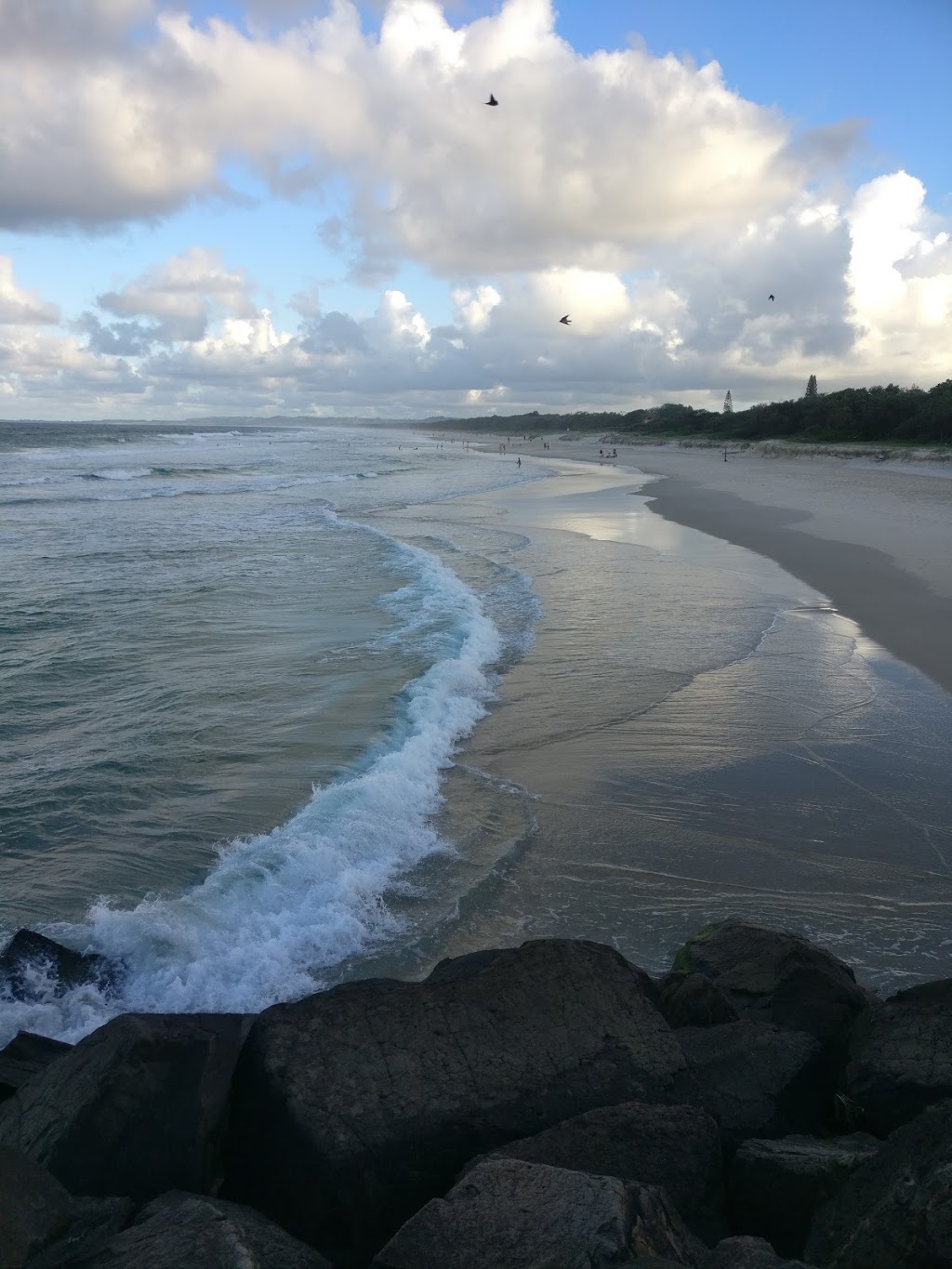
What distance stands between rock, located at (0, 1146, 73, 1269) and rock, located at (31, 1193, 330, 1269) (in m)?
0.14

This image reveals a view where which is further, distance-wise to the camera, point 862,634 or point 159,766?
point 862,634

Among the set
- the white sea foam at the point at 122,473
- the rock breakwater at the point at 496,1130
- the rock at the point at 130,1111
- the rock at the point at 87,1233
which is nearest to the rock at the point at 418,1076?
the rock breakwater at the point at 496,1130

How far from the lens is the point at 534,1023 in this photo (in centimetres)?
421

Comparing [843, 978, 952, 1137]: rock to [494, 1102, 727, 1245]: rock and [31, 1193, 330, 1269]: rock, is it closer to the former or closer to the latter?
[494, 1102, 727, 1245]: rock

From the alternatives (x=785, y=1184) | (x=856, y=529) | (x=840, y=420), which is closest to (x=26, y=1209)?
(x=785, y=1184)

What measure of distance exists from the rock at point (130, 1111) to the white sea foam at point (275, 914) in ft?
4.49

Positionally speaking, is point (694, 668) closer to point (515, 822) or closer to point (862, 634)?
point (862, 634)

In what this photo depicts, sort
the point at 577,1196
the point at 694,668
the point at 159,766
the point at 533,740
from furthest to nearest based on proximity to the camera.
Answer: the point at 694,668 < the point at 533,740 < the point at 159,766 < the point at 577,1196

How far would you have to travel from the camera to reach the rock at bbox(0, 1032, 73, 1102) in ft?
13.8

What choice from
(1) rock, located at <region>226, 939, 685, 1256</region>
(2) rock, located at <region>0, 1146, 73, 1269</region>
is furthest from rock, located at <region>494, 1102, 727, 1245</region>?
(2) rock, located at <region>0, 1146, 73, 1269</region>

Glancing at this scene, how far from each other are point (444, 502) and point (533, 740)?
29.7 meters

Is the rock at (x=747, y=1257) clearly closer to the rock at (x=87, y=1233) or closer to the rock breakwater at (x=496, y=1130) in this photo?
the rock breakwater at (x=496, y=1130)

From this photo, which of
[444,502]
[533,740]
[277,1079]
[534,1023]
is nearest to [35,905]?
[277,1079]

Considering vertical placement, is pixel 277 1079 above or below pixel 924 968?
above
